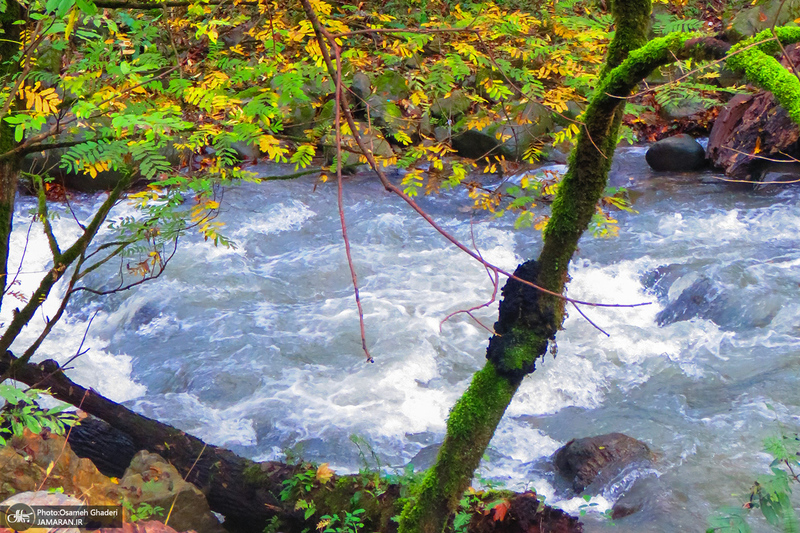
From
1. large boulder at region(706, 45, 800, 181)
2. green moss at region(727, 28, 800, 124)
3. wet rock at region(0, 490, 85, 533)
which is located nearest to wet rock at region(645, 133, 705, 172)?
large boulder at region(706, 45, 800, 181)

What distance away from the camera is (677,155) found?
987 cm

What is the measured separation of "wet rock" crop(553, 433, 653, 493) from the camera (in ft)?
14.9

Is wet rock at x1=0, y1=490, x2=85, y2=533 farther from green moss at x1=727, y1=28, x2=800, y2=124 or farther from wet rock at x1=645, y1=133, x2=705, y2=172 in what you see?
wet rock at x1=645, y1=133, x2=705, y2=172

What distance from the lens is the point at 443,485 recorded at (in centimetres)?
284

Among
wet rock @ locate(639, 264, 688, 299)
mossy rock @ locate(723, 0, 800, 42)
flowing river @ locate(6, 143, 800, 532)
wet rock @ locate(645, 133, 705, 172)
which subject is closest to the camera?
flowing river @ locate(6, 143, 800, 532)

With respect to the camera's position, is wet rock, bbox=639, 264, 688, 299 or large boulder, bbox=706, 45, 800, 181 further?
large boulder, bbox=706, 45, 800, 181

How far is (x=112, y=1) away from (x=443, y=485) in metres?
2.67

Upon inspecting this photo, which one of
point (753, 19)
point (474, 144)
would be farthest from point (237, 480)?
point (753, 19)

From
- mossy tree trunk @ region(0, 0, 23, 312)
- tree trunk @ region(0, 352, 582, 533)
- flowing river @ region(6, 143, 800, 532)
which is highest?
mossy tree trunk @ region(0, 0, 23, 312)

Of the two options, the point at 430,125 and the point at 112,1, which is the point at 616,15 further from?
the point at 430,125

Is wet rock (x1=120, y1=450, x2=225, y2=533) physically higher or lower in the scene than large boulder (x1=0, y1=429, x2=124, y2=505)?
lower

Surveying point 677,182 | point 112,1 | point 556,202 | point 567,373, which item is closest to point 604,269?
point 567,373

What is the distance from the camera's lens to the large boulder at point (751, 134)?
8.91 m

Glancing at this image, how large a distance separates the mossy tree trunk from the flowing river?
2860mm
